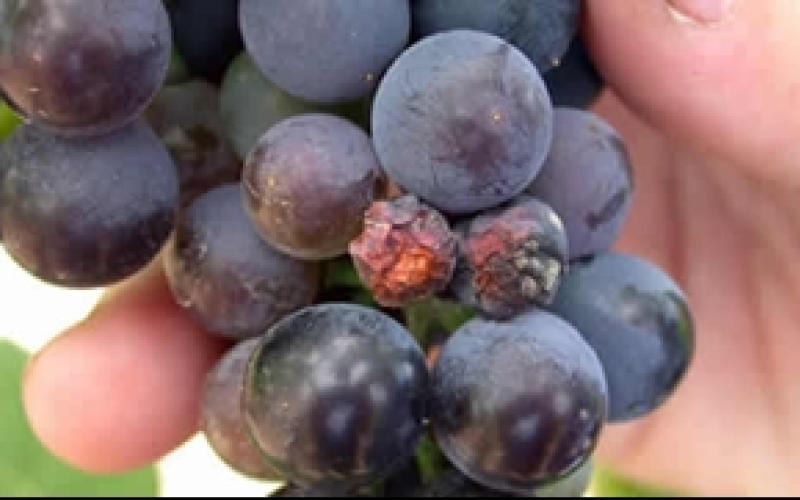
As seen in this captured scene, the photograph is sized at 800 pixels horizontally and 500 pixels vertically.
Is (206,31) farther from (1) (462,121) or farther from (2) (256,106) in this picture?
(1) (462,121)

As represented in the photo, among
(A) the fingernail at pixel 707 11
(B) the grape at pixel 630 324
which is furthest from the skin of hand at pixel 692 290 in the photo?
(B) the grape at pixel 630 324

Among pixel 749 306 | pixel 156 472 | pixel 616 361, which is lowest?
pixel 156 472

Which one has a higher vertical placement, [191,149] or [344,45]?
[344,45]

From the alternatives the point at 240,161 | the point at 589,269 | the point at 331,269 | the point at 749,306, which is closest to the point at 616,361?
the point at 589,269

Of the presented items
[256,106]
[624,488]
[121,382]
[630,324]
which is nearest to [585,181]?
[630,324]

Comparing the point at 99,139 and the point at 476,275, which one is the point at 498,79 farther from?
the point at 99,139

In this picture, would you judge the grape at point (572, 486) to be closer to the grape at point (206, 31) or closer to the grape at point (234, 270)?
the grape at point (234, 270)
